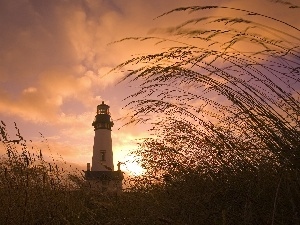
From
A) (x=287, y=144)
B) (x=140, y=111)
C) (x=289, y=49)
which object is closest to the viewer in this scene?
(x=287, y=144)

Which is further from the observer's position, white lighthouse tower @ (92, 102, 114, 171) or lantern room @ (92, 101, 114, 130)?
lantern room @ (92, 101, 114, 130)

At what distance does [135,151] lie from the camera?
372 centimetres

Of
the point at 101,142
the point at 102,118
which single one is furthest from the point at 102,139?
the point at 102,118

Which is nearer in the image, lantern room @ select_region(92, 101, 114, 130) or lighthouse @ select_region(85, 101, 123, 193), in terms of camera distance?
lighthouse @ select_region(85, 101, 123, 193)

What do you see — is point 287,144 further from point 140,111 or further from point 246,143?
point 140,111

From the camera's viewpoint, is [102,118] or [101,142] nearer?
[102,118]

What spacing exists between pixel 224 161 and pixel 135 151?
5.06 ft

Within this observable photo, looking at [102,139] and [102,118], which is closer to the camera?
[102,118]

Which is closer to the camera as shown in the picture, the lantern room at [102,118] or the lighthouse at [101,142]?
the lighthouse at [101,142]

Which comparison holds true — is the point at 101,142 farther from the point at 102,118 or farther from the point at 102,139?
the point at 102,118

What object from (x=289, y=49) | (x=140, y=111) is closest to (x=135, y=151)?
(x=140, y=111)

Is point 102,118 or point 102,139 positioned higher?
point 102,118

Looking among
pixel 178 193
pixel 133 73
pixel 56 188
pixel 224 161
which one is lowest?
pixel 178 193

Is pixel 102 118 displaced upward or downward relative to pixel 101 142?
upward
